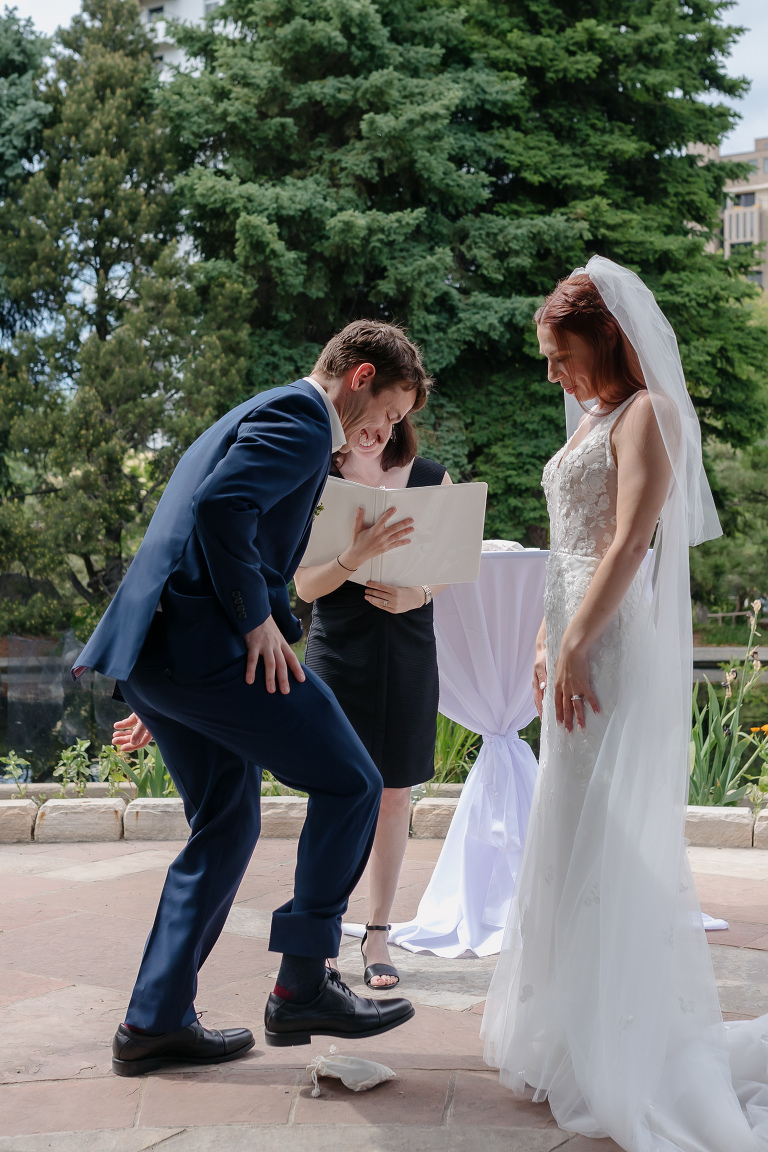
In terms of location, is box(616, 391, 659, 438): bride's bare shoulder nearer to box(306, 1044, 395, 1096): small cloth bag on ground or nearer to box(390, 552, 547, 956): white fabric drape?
box(390, 552, 547, 956): white fabric drape

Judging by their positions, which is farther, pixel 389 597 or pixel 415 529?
pixel 389 597

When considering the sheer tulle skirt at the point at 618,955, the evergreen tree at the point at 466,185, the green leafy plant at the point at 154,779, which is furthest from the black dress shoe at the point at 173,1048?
the evergreen tree at the point at 466,185

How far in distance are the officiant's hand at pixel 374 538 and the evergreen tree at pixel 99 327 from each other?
13.8 meters

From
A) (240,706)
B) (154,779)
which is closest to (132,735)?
(240,706)

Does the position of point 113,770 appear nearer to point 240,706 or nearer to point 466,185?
point 240,706

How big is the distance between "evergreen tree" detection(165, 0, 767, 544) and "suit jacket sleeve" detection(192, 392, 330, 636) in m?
14.7

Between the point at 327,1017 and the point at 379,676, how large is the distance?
3.87 ft

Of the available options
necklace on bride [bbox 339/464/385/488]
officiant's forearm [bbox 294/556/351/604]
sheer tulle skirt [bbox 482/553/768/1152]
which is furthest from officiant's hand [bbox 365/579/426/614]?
sheer tulle skirt [bbox 482/553/768/1152]

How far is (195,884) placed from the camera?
8.25ft

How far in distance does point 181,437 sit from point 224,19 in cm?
852

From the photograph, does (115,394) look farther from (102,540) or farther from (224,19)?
(224,19)

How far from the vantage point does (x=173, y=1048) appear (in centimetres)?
253

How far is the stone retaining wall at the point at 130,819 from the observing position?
5.38 m

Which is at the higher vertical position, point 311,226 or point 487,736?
point 311,226
